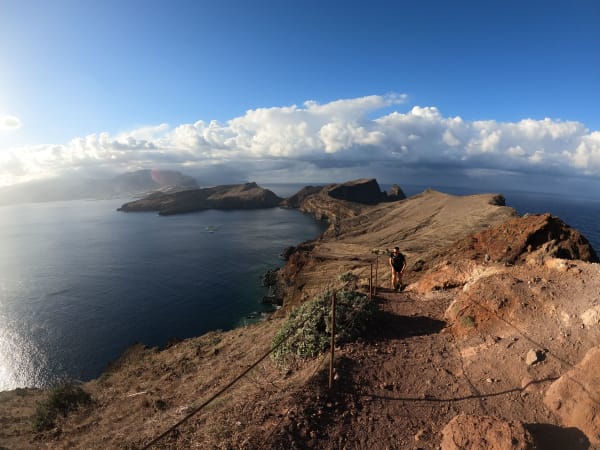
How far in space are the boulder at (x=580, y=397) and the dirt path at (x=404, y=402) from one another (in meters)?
0.25

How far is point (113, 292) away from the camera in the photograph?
56.6 metres

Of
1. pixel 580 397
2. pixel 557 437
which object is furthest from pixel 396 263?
pixel 557 437

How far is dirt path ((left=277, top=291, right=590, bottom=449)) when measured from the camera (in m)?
6.93

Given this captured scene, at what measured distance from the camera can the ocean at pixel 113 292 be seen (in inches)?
1513

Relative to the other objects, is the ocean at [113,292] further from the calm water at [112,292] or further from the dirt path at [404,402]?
the dirt path at [404,402]

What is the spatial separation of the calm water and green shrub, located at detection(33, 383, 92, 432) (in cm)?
2064

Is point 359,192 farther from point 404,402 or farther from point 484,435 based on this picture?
point 484,435

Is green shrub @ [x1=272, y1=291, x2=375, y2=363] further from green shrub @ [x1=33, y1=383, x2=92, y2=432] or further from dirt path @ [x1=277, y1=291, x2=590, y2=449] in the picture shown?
green shrub @ [x1=33, y1=383, x2=92, y2=432]

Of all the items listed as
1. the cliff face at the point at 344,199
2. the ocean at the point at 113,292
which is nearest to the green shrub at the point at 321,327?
the ocean at the point at 113,292

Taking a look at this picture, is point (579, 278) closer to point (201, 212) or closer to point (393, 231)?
point (393, 231)

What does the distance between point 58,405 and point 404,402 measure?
17514 mm

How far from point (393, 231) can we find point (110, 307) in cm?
6009

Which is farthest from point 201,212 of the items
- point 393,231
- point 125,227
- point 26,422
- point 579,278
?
point 579,278

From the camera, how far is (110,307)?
50.1 metres
